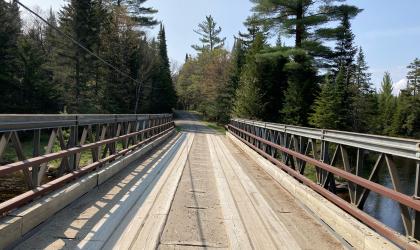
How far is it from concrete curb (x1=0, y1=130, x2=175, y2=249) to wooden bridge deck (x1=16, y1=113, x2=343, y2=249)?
0.11 meters

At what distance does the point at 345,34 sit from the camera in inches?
1194

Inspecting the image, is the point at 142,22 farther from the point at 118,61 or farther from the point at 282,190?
the point at 282,190

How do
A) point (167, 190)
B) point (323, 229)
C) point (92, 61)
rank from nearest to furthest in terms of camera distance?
point (323, 229)
point (167, 190)
point (92, 61)

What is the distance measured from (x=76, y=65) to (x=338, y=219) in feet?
115

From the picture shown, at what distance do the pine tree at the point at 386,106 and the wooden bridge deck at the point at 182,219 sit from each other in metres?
66.2

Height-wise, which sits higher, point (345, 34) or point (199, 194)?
point (345, 34)

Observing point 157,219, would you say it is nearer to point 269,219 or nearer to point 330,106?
point 269,219

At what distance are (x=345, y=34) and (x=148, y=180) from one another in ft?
84.1

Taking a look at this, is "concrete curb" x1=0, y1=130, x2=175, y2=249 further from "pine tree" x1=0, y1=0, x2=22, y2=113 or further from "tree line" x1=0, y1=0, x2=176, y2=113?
"pine tree" x1=0, y1=0, x2=22, y2=113

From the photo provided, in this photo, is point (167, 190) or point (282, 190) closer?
point (167, 190)

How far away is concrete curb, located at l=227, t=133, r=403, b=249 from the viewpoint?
4.58 meters

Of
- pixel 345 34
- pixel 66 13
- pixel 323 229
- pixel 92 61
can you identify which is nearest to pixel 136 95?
pixel 92 61

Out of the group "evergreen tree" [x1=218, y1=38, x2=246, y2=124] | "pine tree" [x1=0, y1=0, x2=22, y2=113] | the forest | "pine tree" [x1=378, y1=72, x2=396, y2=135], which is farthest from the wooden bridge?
"pine tree" [x1=378, y1=72, x2=396, y2=135]

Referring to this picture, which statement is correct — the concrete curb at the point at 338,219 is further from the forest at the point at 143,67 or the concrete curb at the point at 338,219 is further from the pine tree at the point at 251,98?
the pine tree at the point at 251,98
